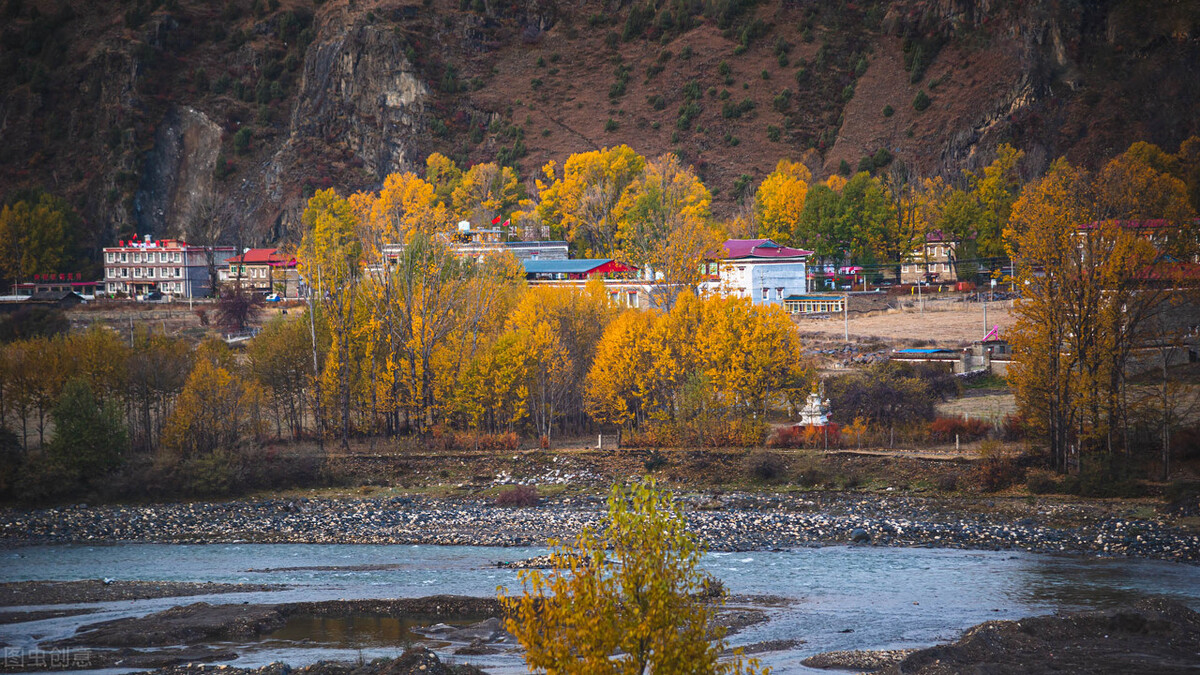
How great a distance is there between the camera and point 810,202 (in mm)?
87438

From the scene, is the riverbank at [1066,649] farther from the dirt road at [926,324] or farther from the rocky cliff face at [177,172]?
the rocky cliff face at [177,172]

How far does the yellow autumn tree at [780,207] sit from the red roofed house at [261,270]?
148 ft

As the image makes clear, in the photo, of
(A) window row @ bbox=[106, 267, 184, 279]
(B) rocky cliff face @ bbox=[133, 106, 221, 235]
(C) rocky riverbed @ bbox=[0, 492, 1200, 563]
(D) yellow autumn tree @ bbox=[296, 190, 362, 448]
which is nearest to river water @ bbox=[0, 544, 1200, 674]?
(C) rocky riverbed @ bbox=[0, 492, 1200, 563]

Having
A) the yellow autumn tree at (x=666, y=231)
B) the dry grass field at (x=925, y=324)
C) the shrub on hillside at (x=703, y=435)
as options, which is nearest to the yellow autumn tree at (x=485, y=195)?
the yellow autumn tree at (x=666, y=231)

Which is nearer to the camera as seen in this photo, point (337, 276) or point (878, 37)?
point (337, 276)

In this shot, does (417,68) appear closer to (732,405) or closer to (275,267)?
(275,267)

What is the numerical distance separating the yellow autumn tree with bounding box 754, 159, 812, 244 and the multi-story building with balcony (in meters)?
54.5

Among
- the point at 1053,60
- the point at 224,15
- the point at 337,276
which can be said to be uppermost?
the point at 224,15

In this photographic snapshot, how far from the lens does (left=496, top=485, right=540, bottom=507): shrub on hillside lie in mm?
39781

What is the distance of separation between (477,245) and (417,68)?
7798 centimetres

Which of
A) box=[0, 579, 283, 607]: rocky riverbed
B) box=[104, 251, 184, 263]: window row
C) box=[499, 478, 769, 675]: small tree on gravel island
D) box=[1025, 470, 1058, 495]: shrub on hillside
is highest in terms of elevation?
box=[104, 251, 184, 263]: window row

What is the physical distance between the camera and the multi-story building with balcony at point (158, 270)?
103875 millimetres

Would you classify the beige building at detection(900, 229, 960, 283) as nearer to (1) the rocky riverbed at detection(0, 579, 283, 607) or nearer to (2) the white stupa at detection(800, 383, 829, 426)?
(2) the white stupa at detection(800, 383, 829, 426)

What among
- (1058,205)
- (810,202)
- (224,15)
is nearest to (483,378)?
(1058,205)
